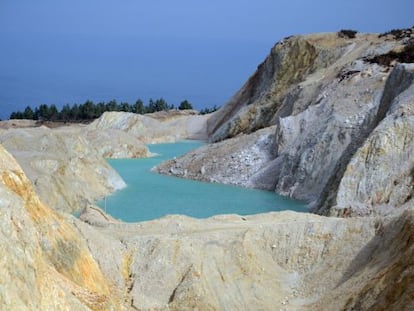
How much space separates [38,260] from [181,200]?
2124 centimetres

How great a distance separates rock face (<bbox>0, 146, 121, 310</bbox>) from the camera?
34.4 feet

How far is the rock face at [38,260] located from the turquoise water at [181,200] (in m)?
12.4

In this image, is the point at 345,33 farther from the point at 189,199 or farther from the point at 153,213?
the point at 153,213

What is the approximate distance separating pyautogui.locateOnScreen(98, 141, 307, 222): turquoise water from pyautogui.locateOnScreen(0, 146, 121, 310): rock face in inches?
489

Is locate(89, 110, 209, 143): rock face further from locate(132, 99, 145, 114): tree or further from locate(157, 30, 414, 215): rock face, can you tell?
locate(132, 99, 145, 114): tree

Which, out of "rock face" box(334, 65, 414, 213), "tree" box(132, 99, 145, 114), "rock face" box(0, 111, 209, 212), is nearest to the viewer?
"rock face" box(334, 65, 414, 213)

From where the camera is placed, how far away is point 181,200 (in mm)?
32594

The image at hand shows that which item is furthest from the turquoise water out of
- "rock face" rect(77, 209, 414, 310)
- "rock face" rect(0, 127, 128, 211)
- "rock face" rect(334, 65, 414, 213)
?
"rock face" rect(77, 209, 414, 310)

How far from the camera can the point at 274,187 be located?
36.0 m

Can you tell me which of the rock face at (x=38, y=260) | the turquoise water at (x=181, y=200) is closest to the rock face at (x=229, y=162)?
the turquoise water at (x=181, y=200)

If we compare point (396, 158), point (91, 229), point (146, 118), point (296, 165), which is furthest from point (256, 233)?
point (146, 118)

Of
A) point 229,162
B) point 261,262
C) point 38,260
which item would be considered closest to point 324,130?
point 229,162

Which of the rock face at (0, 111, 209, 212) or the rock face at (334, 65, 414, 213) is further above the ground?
the rock face at (334, 65, 414, 213)

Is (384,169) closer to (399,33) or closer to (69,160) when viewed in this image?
(69,160)
